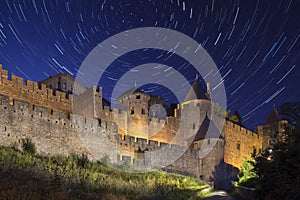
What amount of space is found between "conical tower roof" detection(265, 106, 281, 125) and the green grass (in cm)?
2135

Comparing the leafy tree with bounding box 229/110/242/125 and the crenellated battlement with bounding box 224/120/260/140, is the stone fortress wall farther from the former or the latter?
the leafy tree with bounding box 229/110/242/125

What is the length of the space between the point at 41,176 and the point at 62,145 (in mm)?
8188

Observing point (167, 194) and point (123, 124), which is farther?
point (123, 124)

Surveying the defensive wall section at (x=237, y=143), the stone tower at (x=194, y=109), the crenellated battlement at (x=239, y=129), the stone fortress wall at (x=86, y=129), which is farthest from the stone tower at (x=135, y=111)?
the crenellated battlement at (x=239, y=129)

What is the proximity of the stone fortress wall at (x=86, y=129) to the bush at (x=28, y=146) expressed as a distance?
0.94 ft

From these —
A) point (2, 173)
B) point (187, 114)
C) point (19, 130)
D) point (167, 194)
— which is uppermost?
point (187, 114)

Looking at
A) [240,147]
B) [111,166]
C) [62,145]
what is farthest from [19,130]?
[240,147]

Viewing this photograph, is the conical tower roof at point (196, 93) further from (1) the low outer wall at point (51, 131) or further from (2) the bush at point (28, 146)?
(2) the bush at point (28, 146)

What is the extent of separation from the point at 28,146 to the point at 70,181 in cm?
641

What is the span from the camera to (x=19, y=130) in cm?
2086

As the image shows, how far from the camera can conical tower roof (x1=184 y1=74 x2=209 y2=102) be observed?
39.5 metres

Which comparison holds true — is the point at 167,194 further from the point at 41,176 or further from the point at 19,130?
the point at 19,130

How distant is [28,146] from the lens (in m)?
20.7

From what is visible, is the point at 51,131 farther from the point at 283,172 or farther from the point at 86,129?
the point at 283,172
